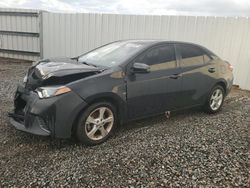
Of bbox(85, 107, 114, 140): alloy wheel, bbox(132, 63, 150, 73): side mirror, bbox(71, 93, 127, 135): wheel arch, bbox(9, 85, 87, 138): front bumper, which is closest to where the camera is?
bbox(9, 85, 87, 138): front bumper

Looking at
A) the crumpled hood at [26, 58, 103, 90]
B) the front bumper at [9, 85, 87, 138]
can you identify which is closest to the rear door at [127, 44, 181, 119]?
the crumpled hood at [26, 58, 103, 90]

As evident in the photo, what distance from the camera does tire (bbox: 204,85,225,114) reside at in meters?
5.40

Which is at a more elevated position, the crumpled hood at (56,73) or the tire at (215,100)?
the crumpled hood at (56,73)

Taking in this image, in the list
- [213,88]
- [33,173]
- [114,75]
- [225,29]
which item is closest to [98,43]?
[225,29]

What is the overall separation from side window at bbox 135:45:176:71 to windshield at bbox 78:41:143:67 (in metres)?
0.17

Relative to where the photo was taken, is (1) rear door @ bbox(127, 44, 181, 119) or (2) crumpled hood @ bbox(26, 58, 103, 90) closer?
(2) crumpled hood @ bbox(26, 58, 103, 90)

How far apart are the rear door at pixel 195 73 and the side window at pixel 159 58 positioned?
21 cm

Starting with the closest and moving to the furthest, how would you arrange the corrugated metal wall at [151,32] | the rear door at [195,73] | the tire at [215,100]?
the rear door at [195,73] < the tire at [215,100] < the corrugated metal wall at [151,32]

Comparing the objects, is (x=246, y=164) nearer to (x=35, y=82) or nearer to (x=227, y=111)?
(x=227, y=111)

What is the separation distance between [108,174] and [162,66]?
85.1 inches

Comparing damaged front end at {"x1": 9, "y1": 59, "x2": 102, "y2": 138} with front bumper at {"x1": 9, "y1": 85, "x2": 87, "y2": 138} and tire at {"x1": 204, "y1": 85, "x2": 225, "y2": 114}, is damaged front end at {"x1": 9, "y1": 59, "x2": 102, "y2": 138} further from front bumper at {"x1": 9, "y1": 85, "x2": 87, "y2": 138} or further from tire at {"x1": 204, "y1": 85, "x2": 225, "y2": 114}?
tire at {"x1": 204, "y1": 85, "x2": 225, "y2": 114}

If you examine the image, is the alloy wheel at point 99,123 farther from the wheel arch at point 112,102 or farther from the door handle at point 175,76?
the door handle at point 175,76

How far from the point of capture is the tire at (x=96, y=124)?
11.9 feet

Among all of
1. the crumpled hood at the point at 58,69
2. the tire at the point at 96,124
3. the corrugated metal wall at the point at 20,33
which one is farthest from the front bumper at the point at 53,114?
the corrugated metal wall at the point at 20,33
